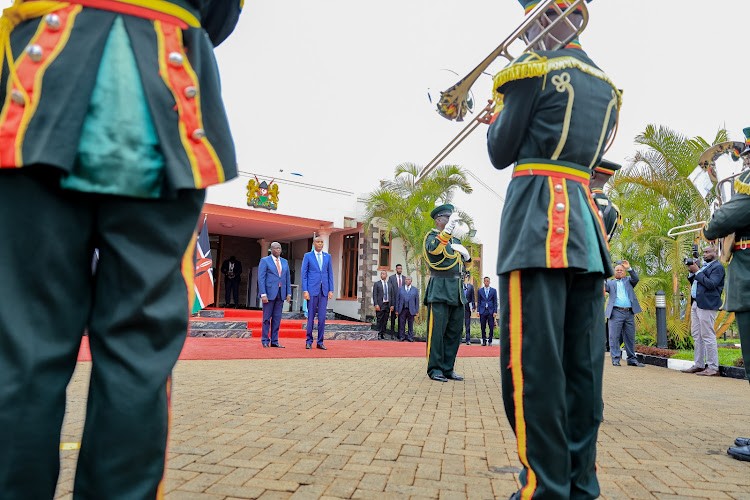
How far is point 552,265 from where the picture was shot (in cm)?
200

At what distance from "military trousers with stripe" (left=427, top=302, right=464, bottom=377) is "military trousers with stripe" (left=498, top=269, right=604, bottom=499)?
13.6ft

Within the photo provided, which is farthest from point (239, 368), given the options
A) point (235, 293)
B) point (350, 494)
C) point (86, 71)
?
point (235, 293)

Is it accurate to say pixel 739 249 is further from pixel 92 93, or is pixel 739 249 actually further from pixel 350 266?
pixel 350 266

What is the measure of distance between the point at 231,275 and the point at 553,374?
20297mm

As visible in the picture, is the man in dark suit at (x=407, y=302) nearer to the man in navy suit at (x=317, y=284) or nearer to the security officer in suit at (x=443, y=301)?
the man in navy suit at (x=317, y=284)

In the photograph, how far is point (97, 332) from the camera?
1218mm

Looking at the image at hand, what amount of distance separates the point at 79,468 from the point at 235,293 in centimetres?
2163

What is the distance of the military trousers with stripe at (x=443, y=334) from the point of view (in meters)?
6.31

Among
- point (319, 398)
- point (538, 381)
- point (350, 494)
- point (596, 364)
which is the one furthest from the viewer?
point (319, 398)

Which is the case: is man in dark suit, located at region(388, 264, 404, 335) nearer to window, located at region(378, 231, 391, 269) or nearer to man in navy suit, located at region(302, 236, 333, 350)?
man in navy suit, located at region(302, 236, 333, 350)

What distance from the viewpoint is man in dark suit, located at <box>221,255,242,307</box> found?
70.0 feet

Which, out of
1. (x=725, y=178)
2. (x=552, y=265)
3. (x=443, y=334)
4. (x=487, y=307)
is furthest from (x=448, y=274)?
(x=487, y=307)

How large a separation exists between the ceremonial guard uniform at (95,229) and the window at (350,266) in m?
19.5

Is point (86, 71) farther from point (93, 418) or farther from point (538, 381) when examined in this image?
point (538, 381)
